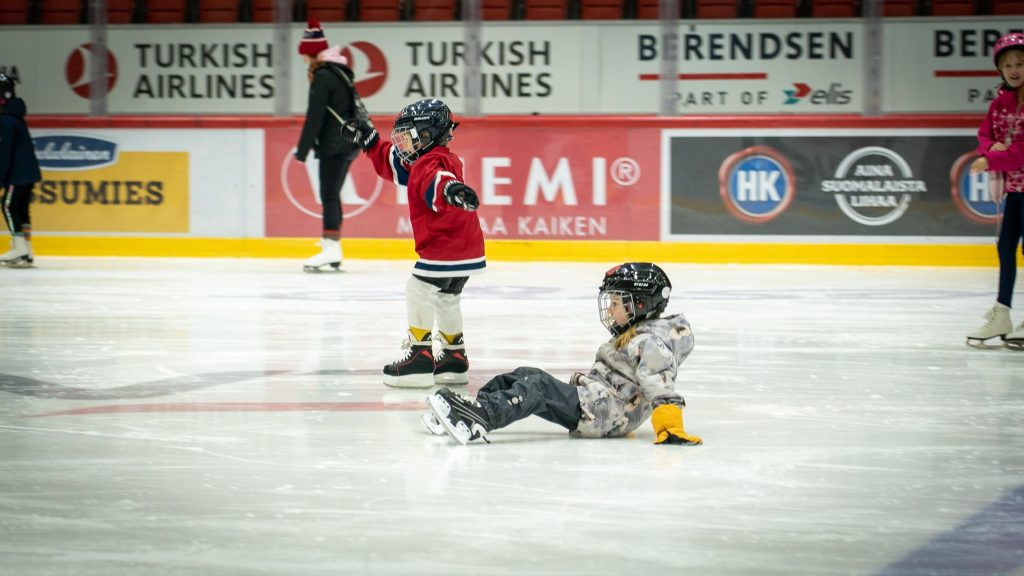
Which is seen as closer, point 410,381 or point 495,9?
point 410,381

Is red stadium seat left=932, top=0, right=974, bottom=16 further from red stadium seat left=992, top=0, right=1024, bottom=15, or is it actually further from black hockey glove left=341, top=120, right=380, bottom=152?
black hockey glove left=341, top=120, right=380, bottom=152

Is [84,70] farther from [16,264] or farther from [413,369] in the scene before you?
[413,369]

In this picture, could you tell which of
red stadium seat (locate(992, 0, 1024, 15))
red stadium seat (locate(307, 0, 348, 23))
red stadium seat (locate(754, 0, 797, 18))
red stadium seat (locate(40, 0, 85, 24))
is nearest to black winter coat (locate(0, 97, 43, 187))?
red stadium seat (locate(40, 0, 85, 24))

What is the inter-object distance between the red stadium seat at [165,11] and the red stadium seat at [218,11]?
177mm

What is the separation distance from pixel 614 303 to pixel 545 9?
8322mm

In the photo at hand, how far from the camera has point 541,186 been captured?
11.3m

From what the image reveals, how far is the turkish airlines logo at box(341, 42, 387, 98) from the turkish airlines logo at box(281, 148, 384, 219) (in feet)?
2.54

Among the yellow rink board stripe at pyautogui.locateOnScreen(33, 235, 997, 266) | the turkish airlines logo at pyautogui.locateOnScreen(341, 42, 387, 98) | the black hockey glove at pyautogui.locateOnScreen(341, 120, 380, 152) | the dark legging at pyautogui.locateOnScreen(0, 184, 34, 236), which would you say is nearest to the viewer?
the black hockey glove at pyautogui.locateOnScreen(341, 120, 380, 152)

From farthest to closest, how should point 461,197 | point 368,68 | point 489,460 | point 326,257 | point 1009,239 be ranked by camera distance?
point 368,68 → point 326,257 → point 1009,239 → point 461,197 → point 489,460

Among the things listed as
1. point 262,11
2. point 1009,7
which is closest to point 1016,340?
point 1009,7

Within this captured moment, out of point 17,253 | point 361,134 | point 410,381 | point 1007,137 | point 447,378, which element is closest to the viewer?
point 410,381

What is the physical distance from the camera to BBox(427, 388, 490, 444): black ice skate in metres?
3.65

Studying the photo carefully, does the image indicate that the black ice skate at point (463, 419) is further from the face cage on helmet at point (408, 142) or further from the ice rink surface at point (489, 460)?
the face cage on helmet at point (408, 142)

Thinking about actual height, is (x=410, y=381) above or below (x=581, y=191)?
below
